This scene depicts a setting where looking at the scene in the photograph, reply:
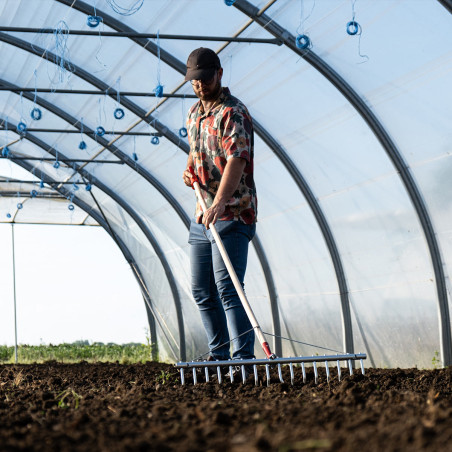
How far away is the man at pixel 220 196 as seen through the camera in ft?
12.1

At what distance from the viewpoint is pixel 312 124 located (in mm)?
7242

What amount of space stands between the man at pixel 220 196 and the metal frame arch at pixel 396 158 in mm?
2507

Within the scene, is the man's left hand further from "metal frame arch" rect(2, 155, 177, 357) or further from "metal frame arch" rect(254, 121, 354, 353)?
"metal frame arch" rect(2, 155, 177, 357)

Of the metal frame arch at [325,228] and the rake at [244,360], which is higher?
the metal frame arch at [325,228]

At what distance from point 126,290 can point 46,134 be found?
5.39 m

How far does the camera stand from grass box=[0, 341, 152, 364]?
13.3 metres

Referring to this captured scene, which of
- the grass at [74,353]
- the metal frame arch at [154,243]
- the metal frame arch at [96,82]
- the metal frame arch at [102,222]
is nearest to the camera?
the metal frame arch at [96,82]

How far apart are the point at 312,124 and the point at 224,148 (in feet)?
12.0

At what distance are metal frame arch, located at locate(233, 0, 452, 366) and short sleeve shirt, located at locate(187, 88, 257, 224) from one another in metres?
2.56

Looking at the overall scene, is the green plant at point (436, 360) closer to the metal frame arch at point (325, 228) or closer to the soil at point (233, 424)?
the metal frame arch at point (325, 228)

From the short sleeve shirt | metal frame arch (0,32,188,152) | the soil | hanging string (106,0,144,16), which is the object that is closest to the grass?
metal frame arch (0,32,188,152)

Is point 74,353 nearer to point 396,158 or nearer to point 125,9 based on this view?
point 125,9

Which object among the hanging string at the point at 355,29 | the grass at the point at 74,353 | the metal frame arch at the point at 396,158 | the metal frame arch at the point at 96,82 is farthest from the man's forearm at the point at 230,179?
the grass at the point at 74,353

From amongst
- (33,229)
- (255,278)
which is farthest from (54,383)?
(33,229)
